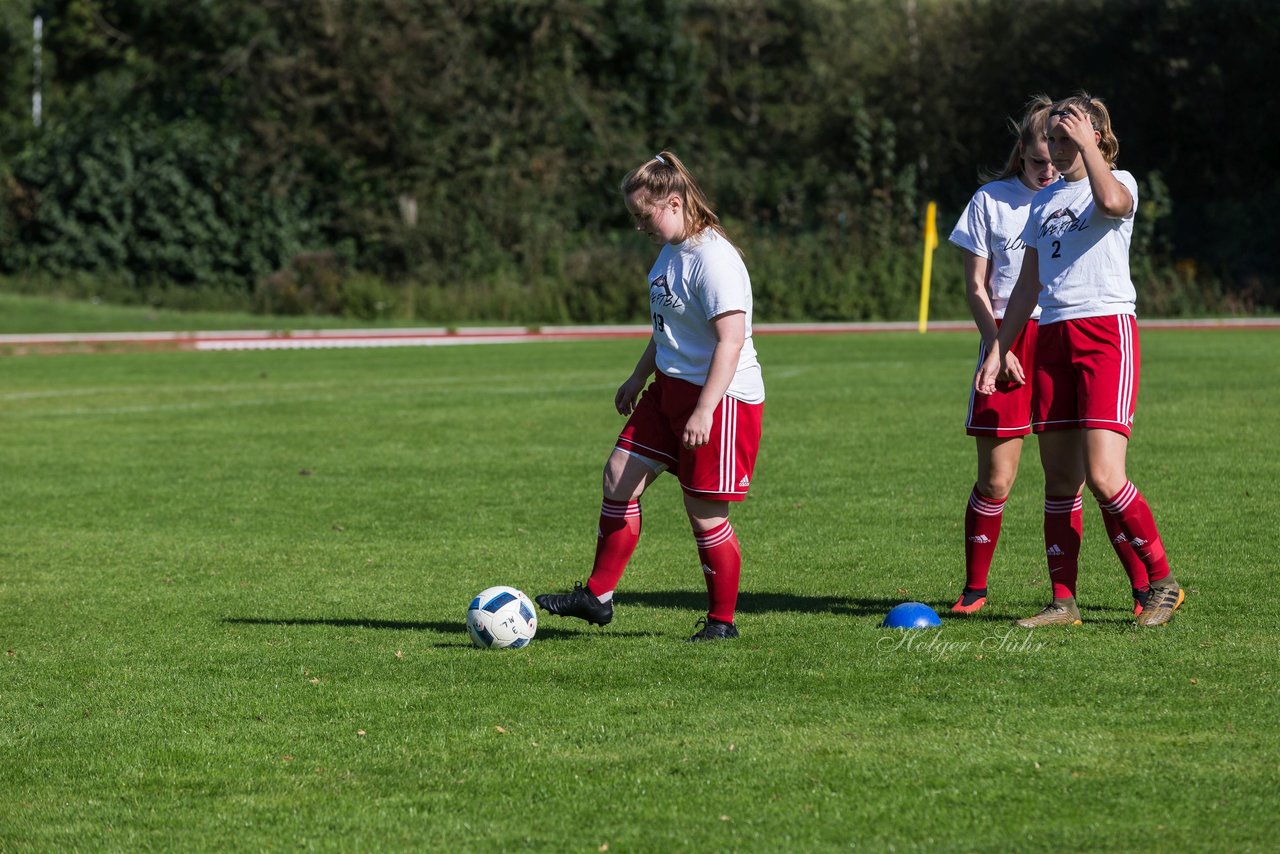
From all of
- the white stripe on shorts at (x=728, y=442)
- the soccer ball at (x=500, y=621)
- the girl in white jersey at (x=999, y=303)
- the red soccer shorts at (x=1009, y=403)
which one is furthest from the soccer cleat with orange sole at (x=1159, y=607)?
the soccer ball at (x=500, y=621)

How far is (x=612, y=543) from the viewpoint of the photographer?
6.55 meters

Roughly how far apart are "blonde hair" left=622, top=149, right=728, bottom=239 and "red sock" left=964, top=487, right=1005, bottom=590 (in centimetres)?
182

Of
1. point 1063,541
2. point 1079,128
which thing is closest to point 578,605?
point 1063,541

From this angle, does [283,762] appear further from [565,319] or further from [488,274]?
[488,274]

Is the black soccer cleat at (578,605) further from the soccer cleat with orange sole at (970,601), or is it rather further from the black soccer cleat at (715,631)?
the soccer cleat with orange sole at (970,601)

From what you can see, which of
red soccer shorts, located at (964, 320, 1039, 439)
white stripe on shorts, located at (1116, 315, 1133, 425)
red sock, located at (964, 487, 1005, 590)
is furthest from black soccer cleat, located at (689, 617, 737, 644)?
white stripe on shorts, located at (1116, 315, 1133, 425)

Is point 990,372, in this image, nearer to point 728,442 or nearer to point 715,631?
point 728,442

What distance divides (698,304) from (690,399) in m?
0.38

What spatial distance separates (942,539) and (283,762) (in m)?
4.91

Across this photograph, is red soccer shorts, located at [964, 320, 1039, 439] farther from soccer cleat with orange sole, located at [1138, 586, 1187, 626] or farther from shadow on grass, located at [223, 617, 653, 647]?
shadow on grass, located at [223, 617, 653, 647]

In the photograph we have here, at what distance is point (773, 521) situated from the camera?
381 inches

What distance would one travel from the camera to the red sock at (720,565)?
21.0 ft

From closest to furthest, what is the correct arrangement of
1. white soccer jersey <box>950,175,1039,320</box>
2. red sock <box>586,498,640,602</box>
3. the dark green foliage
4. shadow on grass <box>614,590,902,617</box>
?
1. red sock <box>586,498,640,602</box>
2. white soccer jersey <box>950,175,1039,320</box>
3. shadow on grass <box>614,590,902,617</box>
4. the dark green foliage

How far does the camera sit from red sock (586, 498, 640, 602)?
6.53 metres
